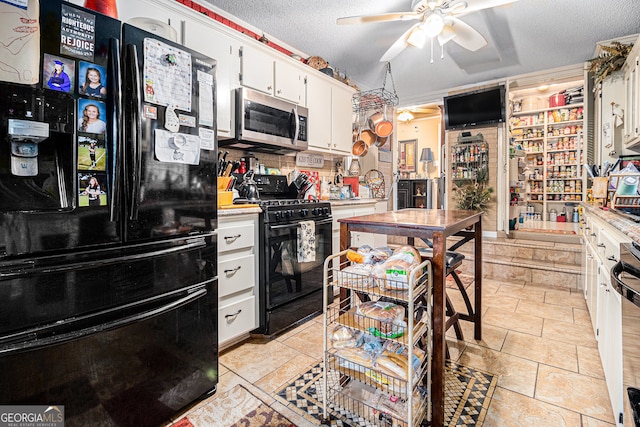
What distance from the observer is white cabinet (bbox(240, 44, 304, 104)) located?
259cm

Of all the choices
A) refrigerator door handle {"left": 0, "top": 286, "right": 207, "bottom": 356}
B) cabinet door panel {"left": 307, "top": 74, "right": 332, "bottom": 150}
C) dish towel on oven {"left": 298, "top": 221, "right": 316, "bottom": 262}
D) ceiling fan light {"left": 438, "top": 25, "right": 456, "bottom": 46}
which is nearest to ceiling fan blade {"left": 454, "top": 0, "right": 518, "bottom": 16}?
ceiling fan light {"left": 438, "top": 25, "right": 456, "bottom": 46}

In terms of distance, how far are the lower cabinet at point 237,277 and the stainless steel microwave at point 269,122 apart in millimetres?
832

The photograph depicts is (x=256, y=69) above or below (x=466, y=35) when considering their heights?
below

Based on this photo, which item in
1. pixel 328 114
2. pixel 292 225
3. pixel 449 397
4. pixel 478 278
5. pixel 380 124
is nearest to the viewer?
pixel 449 397

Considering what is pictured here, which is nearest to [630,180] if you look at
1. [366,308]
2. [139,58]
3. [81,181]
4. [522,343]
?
[522,343]

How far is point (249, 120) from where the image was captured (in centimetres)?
255

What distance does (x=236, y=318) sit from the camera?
2.06m

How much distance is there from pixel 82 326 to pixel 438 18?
296 centimetres

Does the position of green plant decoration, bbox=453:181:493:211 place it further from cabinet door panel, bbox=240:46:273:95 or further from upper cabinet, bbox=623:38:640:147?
cabinet door panel, bbox=240:46:273:95

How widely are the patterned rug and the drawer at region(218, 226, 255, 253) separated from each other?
893 millimetres

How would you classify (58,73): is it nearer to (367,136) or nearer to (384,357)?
(384,357)

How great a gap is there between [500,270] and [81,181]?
13.8 ft

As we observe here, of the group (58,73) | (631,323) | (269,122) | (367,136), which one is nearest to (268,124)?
(269,122)

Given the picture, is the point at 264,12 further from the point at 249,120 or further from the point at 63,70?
the point at 63,70
